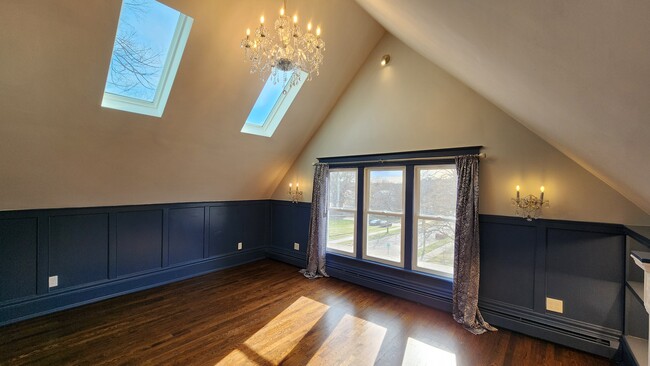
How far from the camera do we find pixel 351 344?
109 inches

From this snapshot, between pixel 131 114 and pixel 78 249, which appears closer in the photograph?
pixel 131 114

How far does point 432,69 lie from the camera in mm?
3609

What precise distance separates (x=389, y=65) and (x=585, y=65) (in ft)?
10.9

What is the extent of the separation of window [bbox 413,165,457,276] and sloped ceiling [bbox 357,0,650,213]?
1.49 metres

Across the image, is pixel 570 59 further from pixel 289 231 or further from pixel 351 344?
pixel 289 231

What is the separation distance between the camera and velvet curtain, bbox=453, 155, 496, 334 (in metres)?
3.15

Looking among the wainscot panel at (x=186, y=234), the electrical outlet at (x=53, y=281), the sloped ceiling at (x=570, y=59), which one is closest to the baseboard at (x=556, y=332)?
the sloped ceiling at (x=570, y=59)

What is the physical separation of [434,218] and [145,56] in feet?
12.7

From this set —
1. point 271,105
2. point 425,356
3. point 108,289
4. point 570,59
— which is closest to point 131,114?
point 271,105

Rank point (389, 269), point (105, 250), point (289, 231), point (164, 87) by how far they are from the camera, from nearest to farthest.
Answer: point (164, 87) < point (105, 250) < point (389, 269) < point (289, 231)

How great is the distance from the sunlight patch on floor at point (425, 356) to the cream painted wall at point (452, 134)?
1.61 metres

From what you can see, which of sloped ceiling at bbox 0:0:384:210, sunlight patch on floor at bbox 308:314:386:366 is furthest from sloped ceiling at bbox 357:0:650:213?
sunlight patch on floor at bbox 308:314:386:366

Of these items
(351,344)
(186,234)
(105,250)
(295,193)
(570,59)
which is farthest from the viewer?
(295,193)

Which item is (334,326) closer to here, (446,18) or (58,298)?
(446,18)
